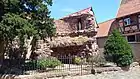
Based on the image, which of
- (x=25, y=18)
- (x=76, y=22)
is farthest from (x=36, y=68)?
(x=76, y=22)

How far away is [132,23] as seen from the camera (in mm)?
28500

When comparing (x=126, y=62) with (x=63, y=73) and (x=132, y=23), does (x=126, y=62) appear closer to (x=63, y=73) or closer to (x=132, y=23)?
(x=63, y=73)

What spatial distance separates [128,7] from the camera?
99.6 feet

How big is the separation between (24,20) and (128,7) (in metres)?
19.5

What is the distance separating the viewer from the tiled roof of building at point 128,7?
28761 mm

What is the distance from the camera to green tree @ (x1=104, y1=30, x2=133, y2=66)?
18.1 metres

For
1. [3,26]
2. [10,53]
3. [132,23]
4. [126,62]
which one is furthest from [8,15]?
[132,23]

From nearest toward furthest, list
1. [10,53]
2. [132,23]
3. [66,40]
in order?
[10,53] → [66,40] → [132,23]

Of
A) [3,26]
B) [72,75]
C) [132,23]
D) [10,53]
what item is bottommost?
[72,75]

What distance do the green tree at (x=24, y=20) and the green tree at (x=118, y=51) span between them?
18.0ft

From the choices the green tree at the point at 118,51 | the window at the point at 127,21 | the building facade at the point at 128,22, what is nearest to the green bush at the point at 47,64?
the green tree at the point at 118,51

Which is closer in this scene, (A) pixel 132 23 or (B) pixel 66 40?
(B) pixel 66 40

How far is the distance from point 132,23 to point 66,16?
860 centimetres

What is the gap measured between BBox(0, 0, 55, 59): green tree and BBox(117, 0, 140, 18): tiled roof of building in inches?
612
